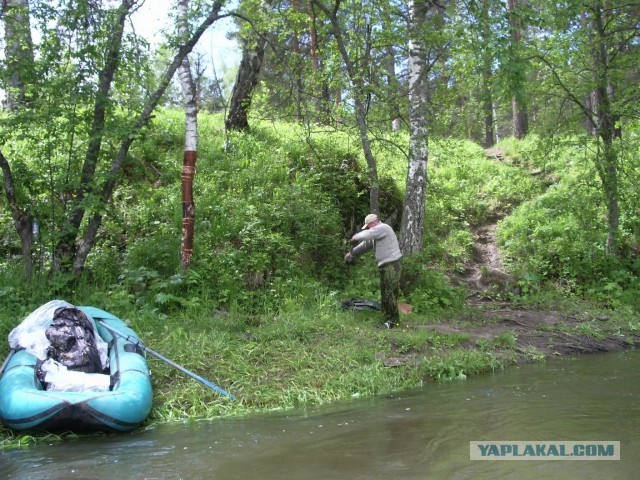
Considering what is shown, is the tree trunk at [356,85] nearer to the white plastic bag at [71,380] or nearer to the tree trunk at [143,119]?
the tree trunk at [143,119]

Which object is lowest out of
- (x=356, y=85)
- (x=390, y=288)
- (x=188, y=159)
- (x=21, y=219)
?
(x=390, y=288)

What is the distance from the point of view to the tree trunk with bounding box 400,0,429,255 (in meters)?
10.3

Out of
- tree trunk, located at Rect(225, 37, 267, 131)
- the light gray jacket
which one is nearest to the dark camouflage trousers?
the light gray jacket

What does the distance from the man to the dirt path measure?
77 centimetres

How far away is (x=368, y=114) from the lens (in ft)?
36.5

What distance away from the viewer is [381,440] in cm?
482

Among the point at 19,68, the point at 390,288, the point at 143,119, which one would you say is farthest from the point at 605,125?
the point at 19,68

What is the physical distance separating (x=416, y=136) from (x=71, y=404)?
7565 mm

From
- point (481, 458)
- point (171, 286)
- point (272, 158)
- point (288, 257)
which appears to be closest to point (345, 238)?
point (288, 257)

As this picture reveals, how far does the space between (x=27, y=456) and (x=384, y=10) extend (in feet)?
29.0

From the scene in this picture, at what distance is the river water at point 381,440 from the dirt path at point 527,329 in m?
2.11

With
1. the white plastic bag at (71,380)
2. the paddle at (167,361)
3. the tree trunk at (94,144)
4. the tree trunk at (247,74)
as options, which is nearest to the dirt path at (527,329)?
the paddle at (167,361)

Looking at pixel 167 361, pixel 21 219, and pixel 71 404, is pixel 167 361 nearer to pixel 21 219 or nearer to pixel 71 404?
pixel 71 404

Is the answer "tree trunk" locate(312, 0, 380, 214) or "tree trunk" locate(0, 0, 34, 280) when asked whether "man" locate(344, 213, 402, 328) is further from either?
"tree trunk" locate(0, 0, 34, 280)
